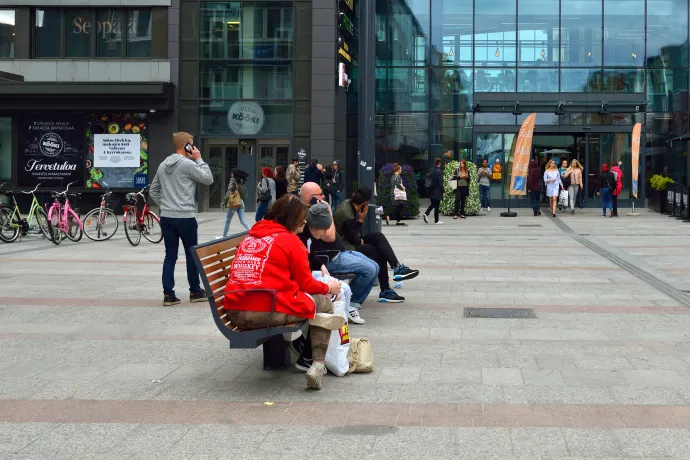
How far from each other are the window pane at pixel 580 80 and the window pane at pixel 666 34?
76.3 inches

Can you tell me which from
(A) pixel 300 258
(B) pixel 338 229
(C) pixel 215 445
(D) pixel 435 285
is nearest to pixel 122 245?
(D) pixel 435 285

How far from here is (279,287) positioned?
21.8 feet

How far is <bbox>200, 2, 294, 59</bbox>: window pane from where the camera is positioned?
109 ft

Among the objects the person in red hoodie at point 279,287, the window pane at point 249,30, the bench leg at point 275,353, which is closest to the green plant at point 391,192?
the window pane at point 249,30

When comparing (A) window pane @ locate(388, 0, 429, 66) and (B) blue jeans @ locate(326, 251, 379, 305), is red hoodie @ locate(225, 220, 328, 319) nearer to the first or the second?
(B) blue jeans @ locate(326, 251, 379, 305)

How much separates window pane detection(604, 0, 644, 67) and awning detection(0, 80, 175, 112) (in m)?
15.6

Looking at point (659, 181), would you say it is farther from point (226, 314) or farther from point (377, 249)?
point (226, 314)

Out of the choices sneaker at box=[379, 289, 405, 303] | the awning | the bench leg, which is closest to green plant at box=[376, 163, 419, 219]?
the awning

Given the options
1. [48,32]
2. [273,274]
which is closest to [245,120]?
[48,32]

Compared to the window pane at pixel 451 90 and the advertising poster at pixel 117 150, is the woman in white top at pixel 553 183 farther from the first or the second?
the advertising poster at pixel 117 150

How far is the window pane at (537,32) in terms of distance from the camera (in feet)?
118

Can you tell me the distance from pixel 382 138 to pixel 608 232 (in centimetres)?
1512

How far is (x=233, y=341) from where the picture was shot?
21.6ft

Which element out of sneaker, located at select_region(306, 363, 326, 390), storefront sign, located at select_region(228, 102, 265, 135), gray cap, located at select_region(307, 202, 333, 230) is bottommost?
sneaker, located at select_region(306, 363, 326, 390)
